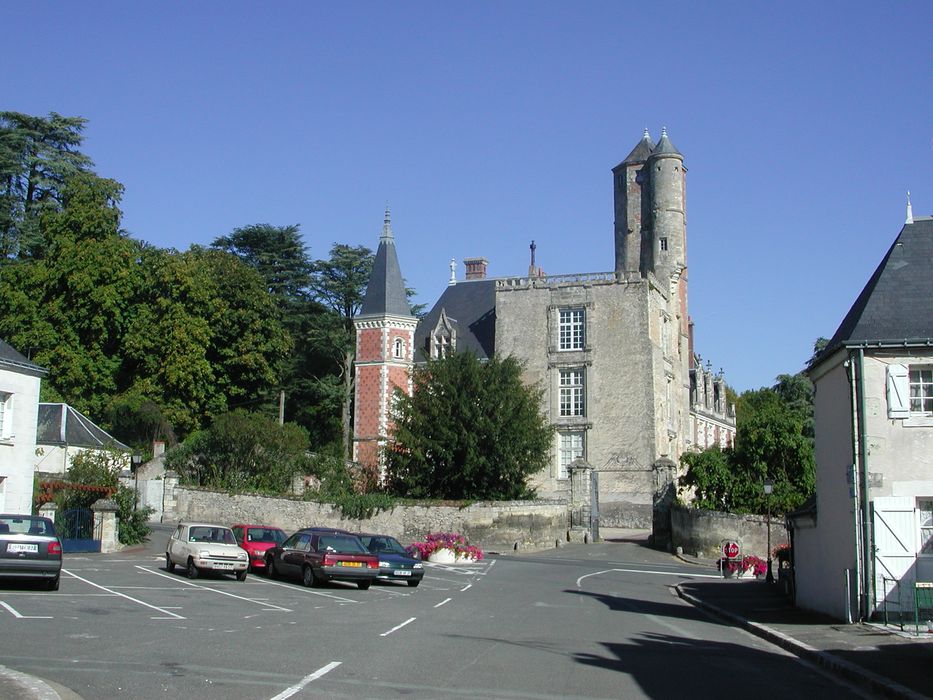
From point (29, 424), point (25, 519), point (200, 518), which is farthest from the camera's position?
point (200, 518)

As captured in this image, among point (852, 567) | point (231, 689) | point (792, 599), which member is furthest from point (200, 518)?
point (231, 689)

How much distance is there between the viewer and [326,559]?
24.3 m

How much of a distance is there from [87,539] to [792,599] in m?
20.3

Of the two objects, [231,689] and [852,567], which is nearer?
[231,689]

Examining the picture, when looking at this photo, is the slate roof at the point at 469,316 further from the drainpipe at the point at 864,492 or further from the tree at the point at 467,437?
the drainpipe at the point at 864,492

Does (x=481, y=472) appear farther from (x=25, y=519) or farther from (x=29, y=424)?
(x=25, y=519)

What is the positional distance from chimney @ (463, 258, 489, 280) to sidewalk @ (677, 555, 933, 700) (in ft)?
145

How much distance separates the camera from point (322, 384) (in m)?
64.5

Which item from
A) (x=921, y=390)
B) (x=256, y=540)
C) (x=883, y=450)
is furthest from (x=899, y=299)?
(x=256, y=540)

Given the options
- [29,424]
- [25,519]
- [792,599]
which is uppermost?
[29,424]

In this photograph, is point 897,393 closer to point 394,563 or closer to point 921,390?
point 921,390

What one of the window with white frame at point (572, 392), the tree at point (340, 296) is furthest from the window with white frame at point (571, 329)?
the tree at point (340, 296)

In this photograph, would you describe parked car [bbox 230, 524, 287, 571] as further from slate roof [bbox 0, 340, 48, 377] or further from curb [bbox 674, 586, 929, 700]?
curb [bbox 674, 586, 929, 700]

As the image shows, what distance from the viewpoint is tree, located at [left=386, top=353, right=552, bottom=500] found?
45.3 meters
